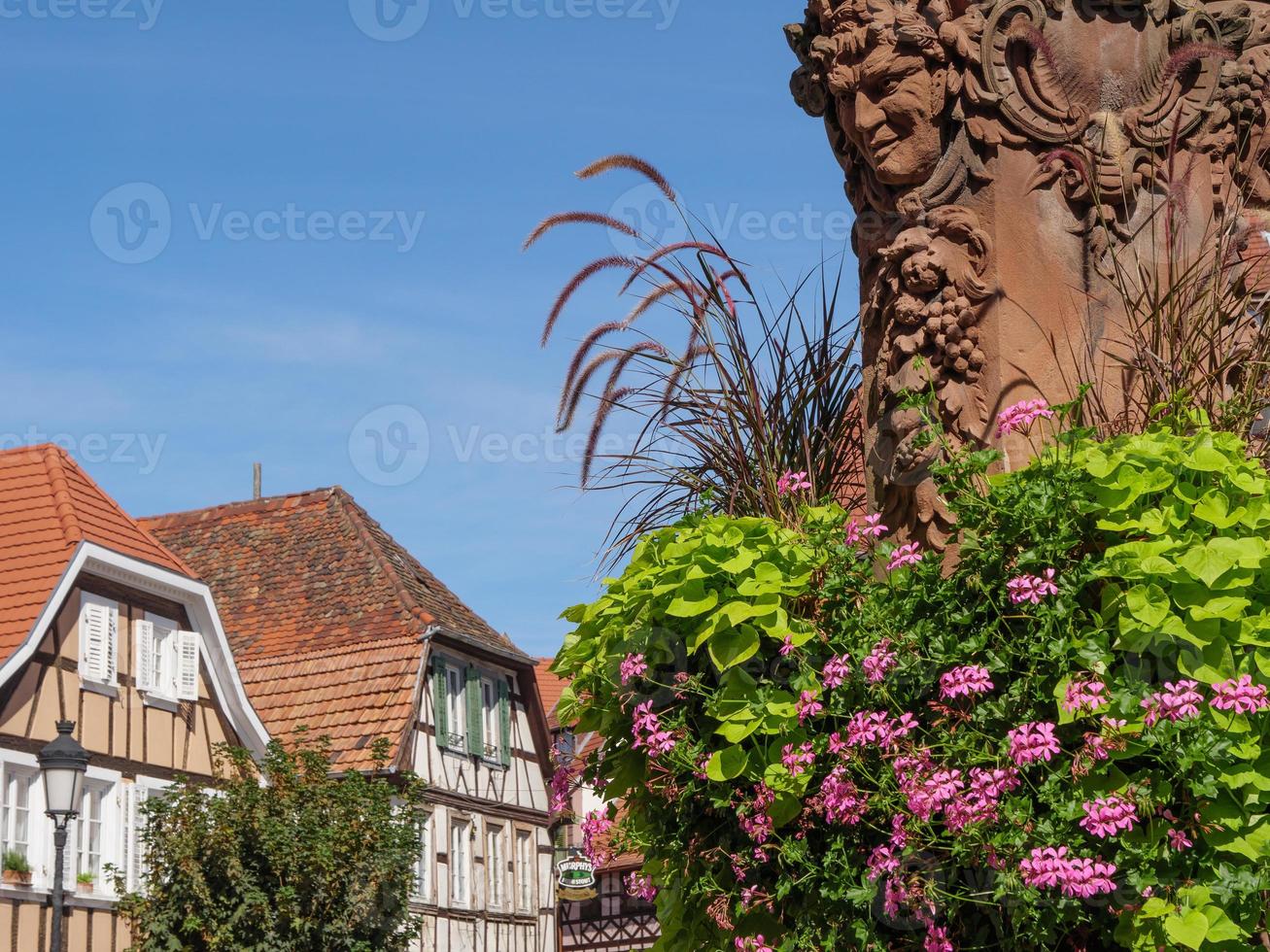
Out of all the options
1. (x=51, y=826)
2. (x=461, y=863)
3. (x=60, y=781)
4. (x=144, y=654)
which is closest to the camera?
(x=60, y=781)

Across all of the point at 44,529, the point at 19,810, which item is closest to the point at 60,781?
the point at 19,810

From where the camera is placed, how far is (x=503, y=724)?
95.2 feet

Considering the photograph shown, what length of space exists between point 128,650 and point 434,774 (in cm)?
750

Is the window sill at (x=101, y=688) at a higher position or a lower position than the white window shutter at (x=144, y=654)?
lower

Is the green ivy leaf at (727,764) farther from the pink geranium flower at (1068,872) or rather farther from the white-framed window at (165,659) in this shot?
the white-framed window at (165,659)

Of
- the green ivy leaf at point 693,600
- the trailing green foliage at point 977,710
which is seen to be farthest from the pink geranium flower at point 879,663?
the green ivy leaf at point 693,600

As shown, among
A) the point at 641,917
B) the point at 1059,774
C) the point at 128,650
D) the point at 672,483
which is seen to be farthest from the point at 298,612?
the point at 1059,774

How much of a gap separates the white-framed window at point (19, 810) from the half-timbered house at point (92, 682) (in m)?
0.02

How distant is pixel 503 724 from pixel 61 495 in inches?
407

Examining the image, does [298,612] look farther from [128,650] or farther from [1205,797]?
[1205,797]

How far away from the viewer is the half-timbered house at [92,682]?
1789 centimetres

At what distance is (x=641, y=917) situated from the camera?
34.9 m

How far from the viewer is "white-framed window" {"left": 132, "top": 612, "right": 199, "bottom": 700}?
2011 cm

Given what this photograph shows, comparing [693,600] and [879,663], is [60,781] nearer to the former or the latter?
[693,600]
